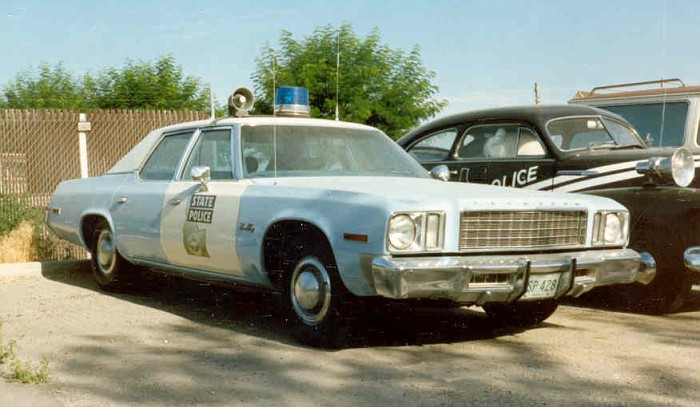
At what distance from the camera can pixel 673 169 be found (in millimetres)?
6898

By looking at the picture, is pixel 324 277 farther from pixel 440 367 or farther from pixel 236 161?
pixel 236 161

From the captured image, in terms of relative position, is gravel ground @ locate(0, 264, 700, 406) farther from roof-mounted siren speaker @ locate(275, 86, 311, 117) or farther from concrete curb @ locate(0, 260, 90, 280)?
roof-mounted siren speaker @ locate(275, 86, 311, 117)

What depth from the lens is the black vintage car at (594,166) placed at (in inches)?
269

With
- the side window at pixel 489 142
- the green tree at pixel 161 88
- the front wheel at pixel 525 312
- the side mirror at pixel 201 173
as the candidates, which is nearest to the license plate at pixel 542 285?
the front wheel at pixel 525 312

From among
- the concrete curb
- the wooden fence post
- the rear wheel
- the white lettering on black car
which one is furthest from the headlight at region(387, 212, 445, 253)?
the wooden fence post

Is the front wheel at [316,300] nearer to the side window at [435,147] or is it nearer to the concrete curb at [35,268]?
the side window at [435,147]

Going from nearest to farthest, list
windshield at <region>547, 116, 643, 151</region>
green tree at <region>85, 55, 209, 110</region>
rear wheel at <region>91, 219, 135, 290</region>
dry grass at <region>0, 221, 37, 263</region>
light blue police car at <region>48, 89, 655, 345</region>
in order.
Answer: light blue police car at <region>48, 89, 655, 345</region> → rear wheel at <region>91, 219, 135, 290</region> → windshield at <region>547, 116, 643, 151</region> → dry grass at <region>0, 221, 37, 263</region> → green tree at <region>85, 55, 209, 110</region>

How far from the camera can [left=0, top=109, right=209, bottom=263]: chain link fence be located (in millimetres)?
12711

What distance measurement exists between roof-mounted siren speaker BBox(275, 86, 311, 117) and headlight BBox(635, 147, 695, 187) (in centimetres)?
280

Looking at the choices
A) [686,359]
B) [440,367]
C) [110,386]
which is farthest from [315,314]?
[686,359]

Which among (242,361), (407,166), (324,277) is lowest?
(242,361)

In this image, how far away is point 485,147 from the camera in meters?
8.49

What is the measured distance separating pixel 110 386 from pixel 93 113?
9.94m

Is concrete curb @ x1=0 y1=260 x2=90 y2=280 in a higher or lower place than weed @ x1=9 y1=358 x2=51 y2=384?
lower
